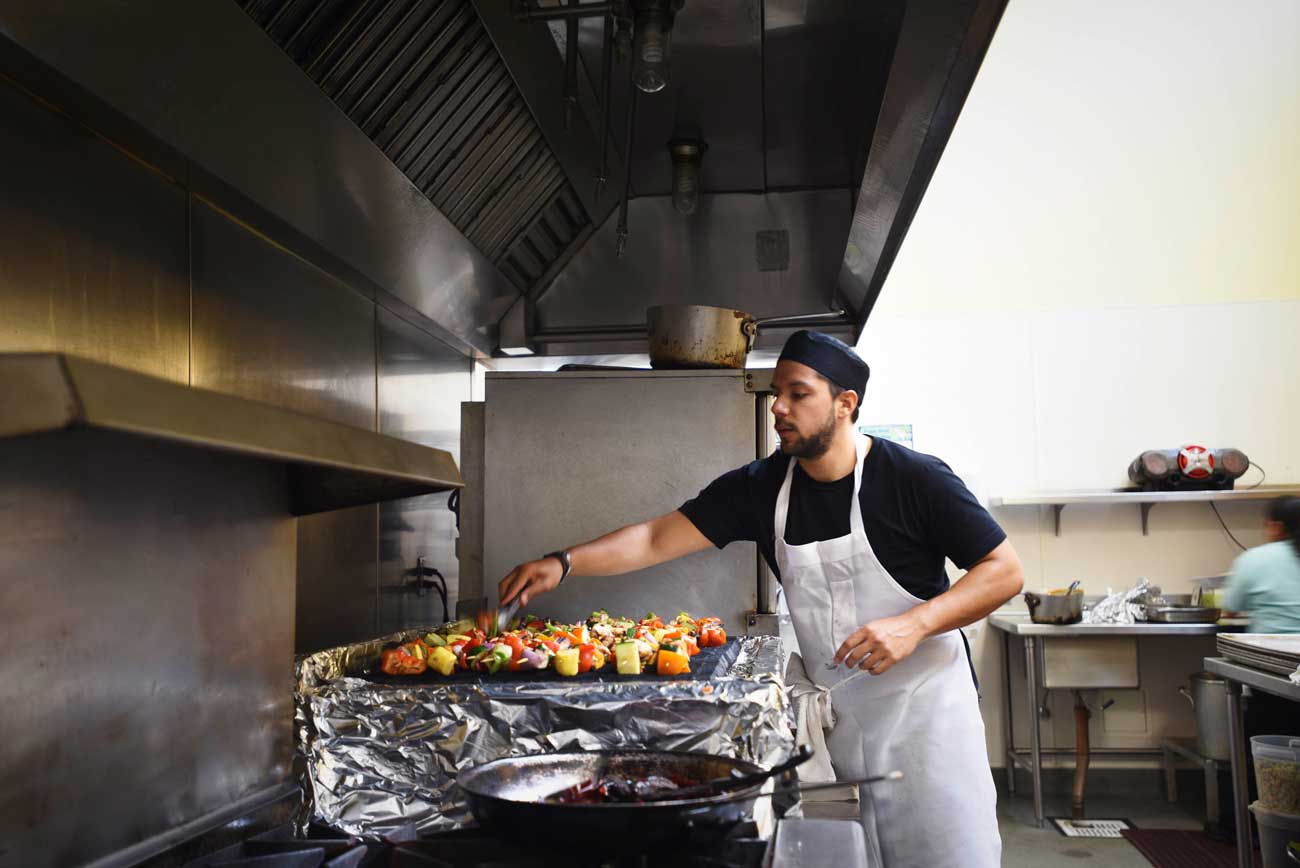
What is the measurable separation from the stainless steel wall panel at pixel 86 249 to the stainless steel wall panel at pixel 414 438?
3.65ft

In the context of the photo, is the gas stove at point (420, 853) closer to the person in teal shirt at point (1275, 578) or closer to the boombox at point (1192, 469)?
the person in teal shirt at point (1275, 578)

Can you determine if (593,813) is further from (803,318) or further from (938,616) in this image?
(803,318)

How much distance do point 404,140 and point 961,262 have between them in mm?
4686

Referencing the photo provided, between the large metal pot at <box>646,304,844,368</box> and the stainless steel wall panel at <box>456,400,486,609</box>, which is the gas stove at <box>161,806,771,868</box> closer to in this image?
the stainless steel wall panel at <box>456,400,486,609</box>

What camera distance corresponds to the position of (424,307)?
9.71 feet

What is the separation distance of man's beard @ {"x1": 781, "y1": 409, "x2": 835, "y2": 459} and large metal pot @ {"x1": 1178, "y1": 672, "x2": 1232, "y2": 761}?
155 inches

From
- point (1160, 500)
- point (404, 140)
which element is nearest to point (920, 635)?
point (404, 140)

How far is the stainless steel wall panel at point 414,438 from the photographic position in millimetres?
3043

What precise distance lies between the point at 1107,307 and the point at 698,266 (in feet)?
11.3

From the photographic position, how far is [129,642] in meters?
1.38

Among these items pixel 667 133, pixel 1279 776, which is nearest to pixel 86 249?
pixel 667 133

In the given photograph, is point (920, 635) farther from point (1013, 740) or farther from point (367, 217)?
point (1013, 740)

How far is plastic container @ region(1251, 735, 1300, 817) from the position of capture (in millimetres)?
2934

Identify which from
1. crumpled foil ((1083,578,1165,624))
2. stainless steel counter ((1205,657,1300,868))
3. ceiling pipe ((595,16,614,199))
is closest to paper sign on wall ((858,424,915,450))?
crumpled foil ((1083,578,1165,624))
